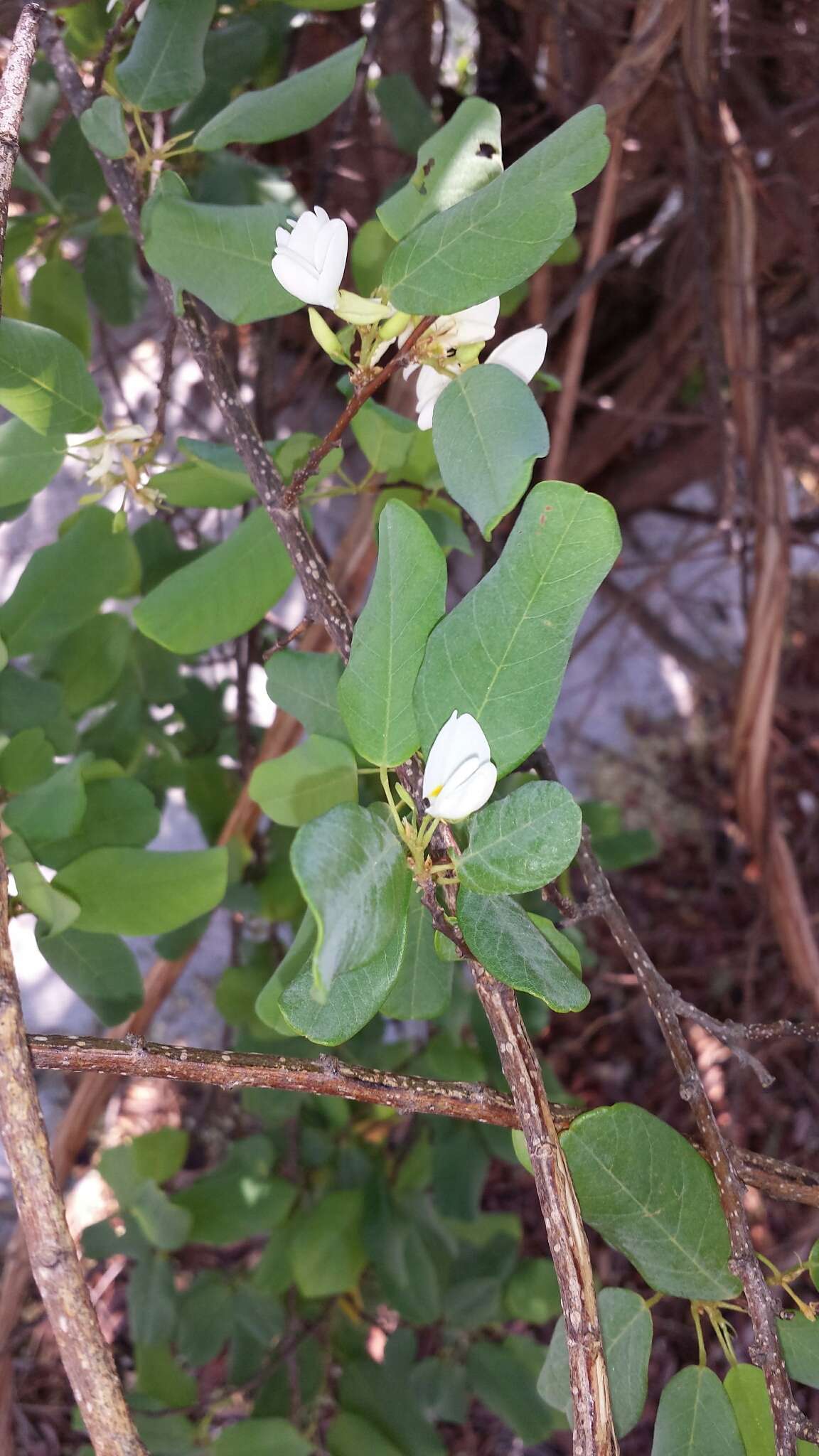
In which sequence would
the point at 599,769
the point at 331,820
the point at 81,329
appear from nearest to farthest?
the point at 331,820 → the point at 81,329 → the point at 599,769

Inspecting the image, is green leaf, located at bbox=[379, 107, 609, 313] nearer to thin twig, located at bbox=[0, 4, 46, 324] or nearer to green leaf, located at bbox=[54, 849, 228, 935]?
thin twig, located at bbox=[0, 4, 46, 324]

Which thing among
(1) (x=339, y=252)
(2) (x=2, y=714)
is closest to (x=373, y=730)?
(1) (x=339, y=252)

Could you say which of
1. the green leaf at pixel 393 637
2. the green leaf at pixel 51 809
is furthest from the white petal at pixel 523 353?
the green leaf at pixel 51 809

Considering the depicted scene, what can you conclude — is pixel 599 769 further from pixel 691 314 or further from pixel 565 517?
pixel 565 517

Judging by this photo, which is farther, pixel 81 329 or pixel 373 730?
pixel 81 329

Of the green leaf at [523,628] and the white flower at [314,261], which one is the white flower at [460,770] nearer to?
the green leaf at [523,628]

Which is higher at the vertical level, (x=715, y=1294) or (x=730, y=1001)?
(x=715, y=1294)

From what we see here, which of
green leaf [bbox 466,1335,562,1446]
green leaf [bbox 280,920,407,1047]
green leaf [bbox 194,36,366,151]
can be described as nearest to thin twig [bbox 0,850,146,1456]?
green leaf [bbox 280,920,407,1047]
